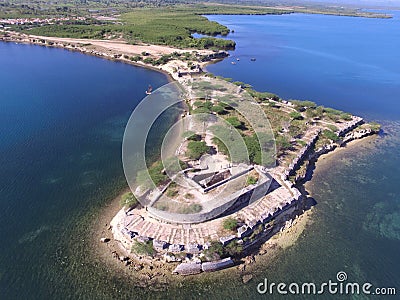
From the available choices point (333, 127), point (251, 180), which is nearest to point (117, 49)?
point (333, 127)

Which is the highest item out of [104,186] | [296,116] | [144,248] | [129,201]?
Answer: [296,116]

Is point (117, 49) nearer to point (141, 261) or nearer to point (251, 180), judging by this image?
point (251, 180)

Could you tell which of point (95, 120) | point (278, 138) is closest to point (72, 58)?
point (95, 120)

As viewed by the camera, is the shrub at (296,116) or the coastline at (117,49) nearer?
the shrub at (296,116)

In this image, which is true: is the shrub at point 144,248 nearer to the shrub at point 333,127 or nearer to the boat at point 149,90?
the shrub at point 333,127

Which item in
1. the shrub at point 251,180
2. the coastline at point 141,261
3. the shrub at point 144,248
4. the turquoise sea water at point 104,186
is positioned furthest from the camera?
the shrub at point 251,180

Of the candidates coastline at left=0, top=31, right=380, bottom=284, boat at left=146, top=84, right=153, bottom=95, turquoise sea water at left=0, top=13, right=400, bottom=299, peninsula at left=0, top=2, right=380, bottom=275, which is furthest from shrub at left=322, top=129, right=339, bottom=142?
boat at left=146, top=84, right=153, bottom=95

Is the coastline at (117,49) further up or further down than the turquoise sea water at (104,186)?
further up

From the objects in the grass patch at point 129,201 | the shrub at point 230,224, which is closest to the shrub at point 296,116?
the shrub at point 230,224

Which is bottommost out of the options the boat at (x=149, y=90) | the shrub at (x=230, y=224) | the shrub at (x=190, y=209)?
the boat at (x=149, y=90)
